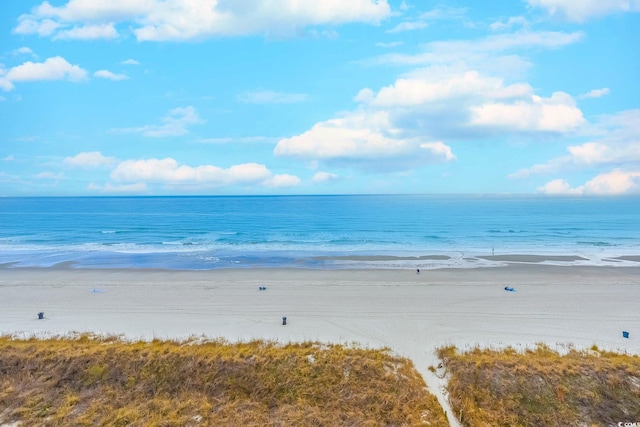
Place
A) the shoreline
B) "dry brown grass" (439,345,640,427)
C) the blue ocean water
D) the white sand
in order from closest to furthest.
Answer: "dry brown grass" (439,345,640,427)
the white sand
the shoreline
the blue ocean water

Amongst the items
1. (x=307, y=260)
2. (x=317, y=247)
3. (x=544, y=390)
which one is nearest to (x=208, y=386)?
(x=544, y=390)

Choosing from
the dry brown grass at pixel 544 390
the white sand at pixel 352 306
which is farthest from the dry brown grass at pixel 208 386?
the white sand at pixel 352 306

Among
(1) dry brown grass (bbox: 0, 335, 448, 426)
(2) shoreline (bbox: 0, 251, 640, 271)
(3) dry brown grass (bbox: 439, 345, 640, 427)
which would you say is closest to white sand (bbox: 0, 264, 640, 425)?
(3) dry brown grass (bbox: 439, 345, 640, 427)

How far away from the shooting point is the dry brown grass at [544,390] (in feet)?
31.1

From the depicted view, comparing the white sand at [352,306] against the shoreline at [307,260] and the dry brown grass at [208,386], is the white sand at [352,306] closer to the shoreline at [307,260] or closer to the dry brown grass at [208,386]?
the dry brown grass at [208,386]

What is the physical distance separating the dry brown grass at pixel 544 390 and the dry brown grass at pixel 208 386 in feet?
4.53

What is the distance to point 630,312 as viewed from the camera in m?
17.2

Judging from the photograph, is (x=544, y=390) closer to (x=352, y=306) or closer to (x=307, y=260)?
(x=352, y=306)

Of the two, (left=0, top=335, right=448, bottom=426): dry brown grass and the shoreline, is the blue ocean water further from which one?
A: (left=0, top=335, right=448, bottom=426): dry brown grass

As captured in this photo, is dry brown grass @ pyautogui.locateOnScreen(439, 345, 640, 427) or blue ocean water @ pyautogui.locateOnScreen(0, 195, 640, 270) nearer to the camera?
dry brown grass @ pyautogui.locateOnScreen(439, 345, 640, 427)

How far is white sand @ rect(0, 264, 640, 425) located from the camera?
1448cm

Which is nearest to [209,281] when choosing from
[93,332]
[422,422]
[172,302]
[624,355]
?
[172,302]

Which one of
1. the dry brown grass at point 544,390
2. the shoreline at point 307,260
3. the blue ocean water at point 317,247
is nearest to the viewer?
the dry brown grass at point 544,390

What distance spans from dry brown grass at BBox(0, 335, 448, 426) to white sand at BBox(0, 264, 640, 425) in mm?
1507
